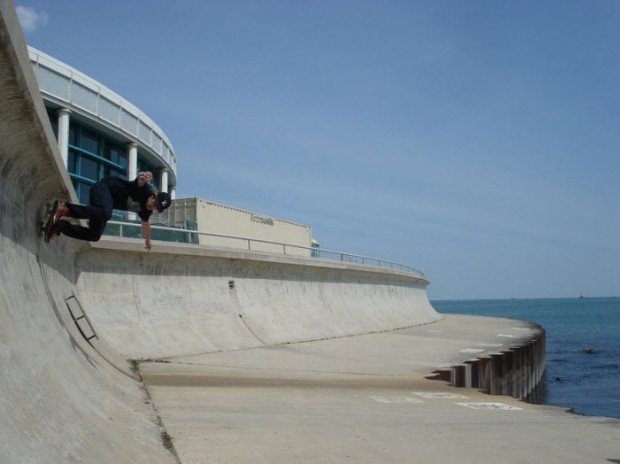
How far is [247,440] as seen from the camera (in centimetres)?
622

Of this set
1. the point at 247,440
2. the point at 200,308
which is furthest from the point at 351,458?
the point at 200,308

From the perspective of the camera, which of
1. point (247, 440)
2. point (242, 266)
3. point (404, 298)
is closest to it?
point (247, 440)

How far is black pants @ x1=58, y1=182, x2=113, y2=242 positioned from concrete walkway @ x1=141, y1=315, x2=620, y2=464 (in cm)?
248

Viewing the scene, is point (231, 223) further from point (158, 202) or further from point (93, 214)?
point (93, 214)

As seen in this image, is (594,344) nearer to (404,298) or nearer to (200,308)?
(404,298)

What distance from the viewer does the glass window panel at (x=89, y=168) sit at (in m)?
23.5

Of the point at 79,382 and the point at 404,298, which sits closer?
the point at 79,382

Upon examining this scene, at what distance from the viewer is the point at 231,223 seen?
1042 inches

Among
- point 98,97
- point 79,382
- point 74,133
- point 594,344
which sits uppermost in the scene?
point 98,97

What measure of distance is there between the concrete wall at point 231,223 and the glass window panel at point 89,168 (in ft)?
11.0

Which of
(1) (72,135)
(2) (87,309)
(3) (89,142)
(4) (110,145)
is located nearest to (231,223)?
(4) (110,145)

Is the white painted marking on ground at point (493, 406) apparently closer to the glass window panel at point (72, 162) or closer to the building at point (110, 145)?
the building at point (110, 145)

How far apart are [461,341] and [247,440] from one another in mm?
22016

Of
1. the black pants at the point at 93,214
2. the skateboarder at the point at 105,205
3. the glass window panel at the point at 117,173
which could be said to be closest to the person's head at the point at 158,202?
the skateboarder at the point at 105,205
